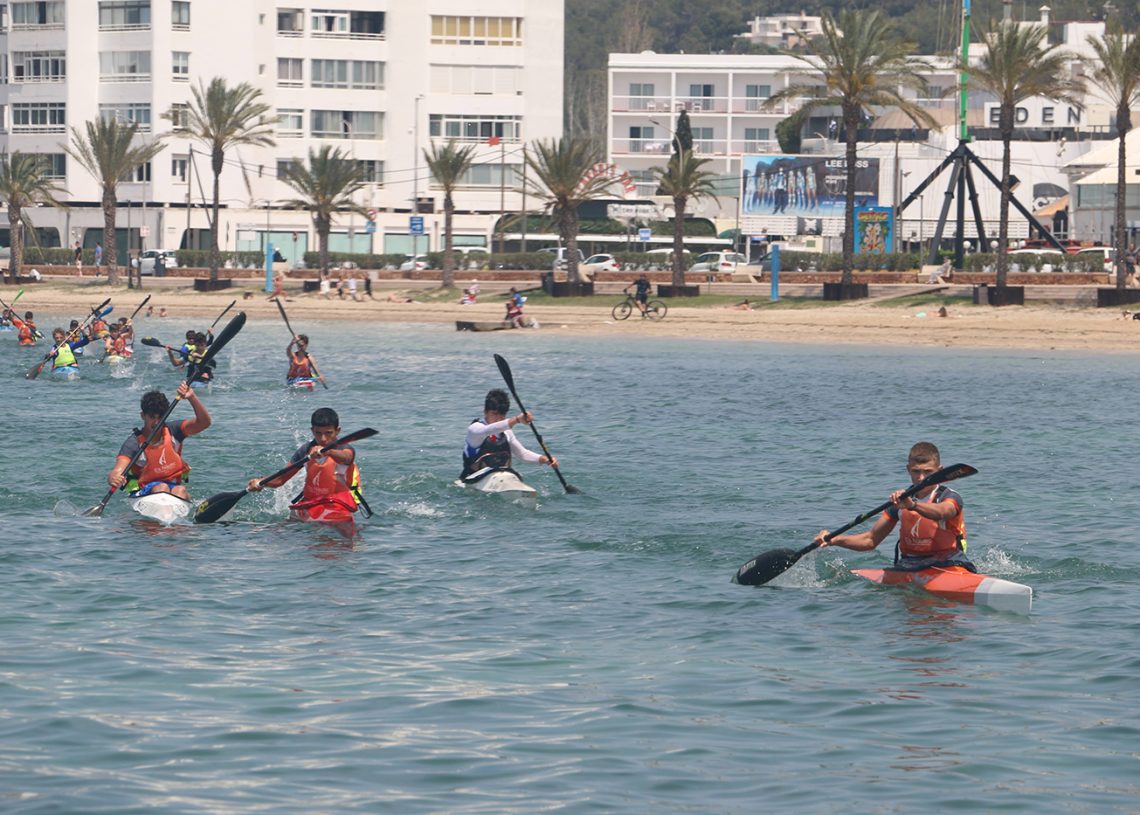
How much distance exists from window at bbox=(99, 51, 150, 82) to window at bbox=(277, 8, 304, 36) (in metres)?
9.15

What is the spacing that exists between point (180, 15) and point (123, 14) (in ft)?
11.5

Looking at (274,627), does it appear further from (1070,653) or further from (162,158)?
(162,158)

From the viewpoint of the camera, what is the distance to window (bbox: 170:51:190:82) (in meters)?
100

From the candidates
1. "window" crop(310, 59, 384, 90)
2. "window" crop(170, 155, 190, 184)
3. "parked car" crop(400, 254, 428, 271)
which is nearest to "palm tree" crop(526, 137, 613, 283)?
"parked car" crop(400, 254, 428, 271)

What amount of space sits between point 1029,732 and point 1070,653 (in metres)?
2.44

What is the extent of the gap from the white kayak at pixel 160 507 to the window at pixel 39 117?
88326 mm

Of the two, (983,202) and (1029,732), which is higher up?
(983,202)

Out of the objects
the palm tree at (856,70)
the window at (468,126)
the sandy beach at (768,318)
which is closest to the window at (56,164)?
the window at (468,126)

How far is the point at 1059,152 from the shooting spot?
101 meters

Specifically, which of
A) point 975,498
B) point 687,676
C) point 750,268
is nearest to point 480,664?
point 687,676

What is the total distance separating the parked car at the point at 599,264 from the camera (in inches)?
2948

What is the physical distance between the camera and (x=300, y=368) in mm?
37094

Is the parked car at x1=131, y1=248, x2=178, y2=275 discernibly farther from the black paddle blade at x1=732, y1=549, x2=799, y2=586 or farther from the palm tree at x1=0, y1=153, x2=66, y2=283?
the black paddle blade at x1=732, y1=549, x2=799, y2=586

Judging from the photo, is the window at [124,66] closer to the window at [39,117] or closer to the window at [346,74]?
the window at [39,117]
